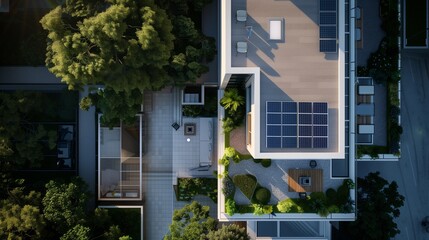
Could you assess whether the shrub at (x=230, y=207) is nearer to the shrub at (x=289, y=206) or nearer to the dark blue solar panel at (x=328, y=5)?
the shrub at (x=289, y=206)

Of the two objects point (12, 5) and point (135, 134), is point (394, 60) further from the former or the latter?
point (12, 5)

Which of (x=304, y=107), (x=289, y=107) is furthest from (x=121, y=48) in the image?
(x=304, y=107)

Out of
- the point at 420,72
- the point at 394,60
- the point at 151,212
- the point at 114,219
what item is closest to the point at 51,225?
the point at 114,219

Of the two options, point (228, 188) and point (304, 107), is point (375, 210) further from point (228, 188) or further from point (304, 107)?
point (304, 107)

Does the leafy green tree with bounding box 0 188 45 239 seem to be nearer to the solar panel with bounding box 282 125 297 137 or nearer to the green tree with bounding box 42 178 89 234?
the green tree with bounding box 42 178 89 234

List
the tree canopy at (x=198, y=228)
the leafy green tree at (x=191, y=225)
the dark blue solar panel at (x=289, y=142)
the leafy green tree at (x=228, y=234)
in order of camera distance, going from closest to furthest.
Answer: the dark blue solar panel at (x=289, y=142) < the leafy green tree at (x=228, y=234) < the tree canopy at (x=198, y=228) < the leafy green tree at (x=191, y=225)

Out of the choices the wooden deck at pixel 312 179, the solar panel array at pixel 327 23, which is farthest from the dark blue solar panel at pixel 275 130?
the solar panel array at pixel 327 23
